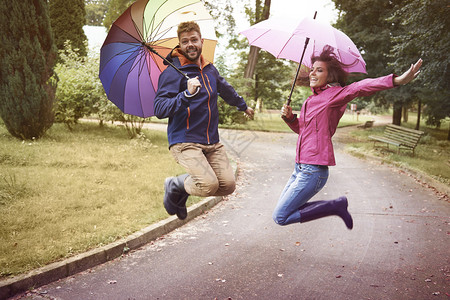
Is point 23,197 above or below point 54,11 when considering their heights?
below

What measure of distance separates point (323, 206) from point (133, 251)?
3.00 meters

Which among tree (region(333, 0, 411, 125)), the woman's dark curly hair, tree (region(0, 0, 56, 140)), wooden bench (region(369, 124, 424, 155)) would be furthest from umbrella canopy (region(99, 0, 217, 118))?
tree (region(333, 0, 411, 125))

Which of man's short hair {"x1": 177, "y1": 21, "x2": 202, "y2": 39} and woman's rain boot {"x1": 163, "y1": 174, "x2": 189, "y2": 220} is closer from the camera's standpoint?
man's short hair {"x1": 177, "y1": 21, "x2": 202, "y2": 39}

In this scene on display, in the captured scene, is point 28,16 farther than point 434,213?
Yes

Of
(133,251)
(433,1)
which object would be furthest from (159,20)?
(433,1)

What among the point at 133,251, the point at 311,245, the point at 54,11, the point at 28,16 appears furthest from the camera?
the point at 54,11

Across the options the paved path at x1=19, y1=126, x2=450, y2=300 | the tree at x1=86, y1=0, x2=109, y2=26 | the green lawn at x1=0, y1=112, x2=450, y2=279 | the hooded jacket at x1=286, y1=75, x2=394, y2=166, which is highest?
the tree at x1=86, y1=0, x2=109, y2=26

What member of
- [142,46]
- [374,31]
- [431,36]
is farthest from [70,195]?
[374,31]

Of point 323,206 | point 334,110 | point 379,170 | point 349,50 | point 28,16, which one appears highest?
point 28,16

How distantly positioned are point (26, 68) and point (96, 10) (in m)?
49.1

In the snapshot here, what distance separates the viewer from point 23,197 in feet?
22.5

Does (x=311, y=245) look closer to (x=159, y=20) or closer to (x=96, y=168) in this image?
(x=159, y=20)

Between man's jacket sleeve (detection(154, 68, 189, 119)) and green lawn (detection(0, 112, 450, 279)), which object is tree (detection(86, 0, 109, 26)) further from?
man's jacket sleeve (detection(154, 68, 189, 119))

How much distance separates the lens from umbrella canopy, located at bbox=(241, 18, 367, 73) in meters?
3.72
